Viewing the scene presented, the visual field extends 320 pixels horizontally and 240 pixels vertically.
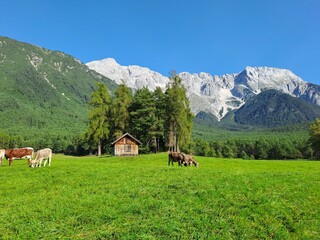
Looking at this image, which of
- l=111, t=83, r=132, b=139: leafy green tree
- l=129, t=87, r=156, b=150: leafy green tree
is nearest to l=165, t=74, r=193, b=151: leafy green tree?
l=129, t=87, r=156, b=150: leafy green tree

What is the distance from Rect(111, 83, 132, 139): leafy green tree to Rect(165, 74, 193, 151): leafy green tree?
42.0 ft

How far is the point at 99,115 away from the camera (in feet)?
245

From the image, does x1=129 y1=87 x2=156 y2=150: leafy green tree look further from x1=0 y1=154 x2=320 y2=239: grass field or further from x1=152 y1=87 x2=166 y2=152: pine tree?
x1=0 y1=154 x2=320 y2=239: grass field

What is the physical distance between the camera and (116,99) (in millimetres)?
79250

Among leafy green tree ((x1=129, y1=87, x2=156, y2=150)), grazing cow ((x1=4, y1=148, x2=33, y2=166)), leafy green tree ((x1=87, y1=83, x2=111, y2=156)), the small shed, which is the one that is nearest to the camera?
grazing cow ((x1=4, y1=148, x2=33, y2=166))

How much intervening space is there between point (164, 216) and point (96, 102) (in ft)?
216

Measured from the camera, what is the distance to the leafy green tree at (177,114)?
70.6m

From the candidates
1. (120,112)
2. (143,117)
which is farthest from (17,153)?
(120,112)

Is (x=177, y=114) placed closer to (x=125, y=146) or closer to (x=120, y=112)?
(x=125, y=146)

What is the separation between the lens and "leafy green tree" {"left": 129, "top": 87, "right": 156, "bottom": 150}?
73688 mm

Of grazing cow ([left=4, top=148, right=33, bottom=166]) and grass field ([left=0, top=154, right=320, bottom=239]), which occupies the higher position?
grazing cow ([left=4, top=148, right=33, bottom=166])

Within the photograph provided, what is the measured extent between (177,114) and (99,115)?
2153cm

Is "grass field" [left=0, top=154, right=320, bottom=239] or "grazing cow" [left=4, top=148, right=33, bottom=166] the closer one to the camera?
"grass field" [left=0, top=154, right=320, bottom=239]

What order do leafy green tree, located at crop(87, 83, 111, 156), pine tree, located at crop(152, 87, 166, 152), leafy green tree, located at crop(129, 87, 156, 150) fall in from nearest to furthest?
leafy green tree, located at crop(87, 83, 111, 156), pine tree, located at crop(152, 87, 166, 152), leafy green tree, located at crop(129, 87, 156, 150)
